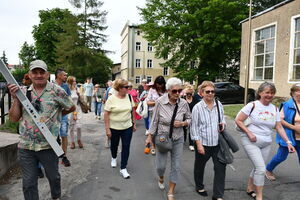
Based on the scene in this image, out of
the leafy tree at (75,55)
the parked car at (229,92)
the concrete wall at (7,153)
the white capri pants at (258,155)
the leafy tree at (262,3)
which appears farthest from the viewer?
the leafy tree at (75,55)

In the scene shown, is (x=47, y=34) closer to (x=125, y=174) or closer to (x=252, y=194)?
(x=125, y=174)

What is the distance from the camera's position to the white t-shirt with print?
3543 mm

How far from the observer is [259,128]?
3568 mm

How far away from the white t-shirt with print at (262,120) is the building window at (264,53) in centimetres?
1512

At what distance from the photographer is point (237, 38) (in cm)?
2419

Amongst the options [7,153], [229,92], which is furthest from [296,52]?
[7,153]

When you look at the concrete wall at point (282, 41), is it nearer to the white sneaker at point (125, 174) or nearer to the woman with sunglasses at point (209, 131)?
the woman with sunglasses at point (209, 131)

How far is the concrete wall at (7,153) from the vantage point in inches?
172

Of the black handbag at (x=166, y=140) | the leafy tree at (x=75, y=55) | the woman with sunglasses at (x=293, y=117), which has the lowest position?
the black handbag at (x=166, y=140)

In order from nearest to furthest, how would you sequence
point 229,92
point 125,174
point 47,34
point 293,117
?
point 293,117, point 125,174, point 229,92, point 47,34

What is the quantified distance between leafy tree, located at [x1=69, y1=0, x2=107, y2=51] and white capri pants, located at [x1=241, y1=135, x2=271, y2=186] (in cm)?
3869

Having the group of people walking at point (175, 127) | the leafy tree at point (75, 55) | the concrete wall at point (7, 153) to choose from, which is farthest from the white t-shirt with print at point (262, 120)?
the leafy tree at point (75, 55)

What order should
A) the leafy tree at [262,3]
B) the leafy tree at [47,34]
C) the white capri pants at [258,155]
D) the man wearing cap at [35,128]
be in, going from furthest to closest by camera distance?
the leafy tree at [47,34] → the leafy tree at [262,3] → the white capri pants at [258,155] → the man wearing cap at [35,128]

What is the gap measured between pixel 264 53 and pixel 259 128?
1631cm
